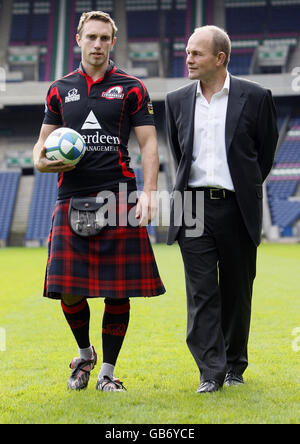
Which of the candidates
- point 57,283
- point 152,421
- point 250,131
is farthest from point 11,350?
point 250,131

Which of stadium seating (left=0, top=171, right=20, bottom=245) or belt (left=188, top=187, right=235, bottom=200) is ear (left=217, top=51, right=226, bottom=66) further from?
stadium seating (left=0, top=171, right=20, bottom=245)

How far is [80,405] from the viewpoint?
283cm

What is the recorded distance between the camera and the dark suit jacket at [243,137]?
3.25 m

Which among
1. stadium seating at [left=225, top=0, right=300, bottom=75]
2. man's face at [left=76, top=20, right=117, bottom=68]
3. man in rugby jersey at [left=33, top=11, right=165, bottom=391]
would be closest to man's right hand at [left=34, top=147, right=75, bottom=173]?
man in rugby jersey at [left=33, top=11, right=165, bottom=391]

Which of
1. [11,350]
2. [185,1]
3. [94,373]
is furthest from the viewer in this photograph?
[185,1]

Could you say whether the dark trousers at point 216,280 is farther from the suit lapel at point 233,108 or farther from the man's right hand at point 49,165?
the man's right hand at point 49,165

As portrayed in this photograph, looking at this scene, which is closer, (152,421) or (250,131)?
(152,421)

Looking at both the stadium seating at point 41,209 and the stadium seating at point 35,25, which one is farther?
the stadium seating at point 35,25

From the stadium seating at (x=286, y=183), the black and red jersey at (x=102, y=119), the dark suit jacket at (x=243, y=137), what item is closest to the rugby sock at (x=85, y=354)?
the dark suit jacket at (x=243, y=137)

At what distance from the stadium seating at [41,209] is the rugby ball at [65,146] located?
24257mm

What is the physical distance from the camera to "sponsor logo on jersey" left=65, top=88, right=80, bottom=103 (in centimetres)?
321

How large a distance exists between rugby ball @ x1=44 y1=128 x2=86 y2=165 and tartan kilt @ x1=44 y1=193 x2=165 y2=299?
30cm
